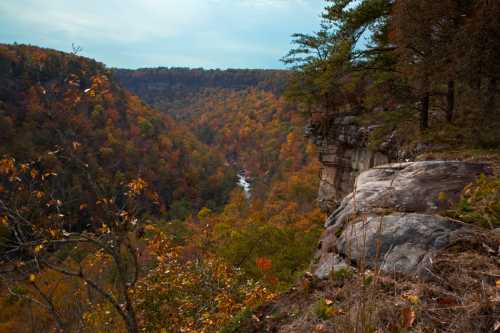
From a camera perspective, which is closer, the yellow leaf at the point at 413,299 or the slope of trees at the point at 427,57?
the yellow leaf at the point at 413,299

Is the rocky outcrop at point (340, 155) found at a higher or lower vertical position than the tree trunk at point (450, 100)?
lower

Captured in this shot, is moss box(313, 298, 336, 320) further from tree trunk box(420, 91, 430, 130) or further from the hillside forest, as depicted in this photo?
tree trunk box(420, 91, 430, 130)

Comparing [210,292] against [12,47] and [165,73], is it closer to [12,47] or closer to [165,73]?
[12,47]

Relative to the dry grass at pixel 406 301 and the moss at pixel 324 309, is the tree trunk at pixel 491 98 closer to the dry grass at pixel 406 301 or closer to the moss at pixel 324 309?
the dry grass at pixel 406 301

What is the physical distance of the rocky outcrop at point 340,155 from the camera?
15.7 metres

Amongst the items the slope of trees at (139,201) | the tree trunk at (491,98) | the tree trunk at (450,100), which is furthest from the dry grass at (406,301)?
the tree trunk at (450,100)

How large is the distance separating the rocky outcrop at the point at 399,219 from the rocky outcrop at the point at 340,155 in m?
9.51

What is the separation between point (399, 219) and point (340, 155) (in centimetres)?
1499

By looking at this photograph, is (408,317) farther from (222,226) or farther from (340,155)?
(222,226)

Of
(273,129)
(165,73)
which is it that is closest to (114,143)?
(273,129)

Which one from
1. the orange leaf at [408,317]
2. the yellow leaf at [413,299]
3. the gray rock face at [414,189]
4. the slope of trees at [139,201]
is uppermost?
the gray rock face at [414,189]

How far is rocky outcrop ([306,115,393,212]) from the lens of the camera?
1569 cm

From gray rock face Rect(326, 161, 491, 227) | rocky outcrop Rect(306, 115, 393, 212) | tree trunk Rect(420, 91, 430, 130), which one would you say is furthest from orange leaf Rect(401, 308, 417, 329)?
rocky outcrop Rect(306, 115, 393, 212)

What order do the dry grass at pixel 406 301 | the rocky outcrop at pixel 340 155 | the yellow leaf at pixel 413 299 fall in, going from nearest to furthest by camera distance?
the dry grass at pixel 406 301, the yellow leaf at pixel 413 299, the rocky outcrop at pixel 340 155
